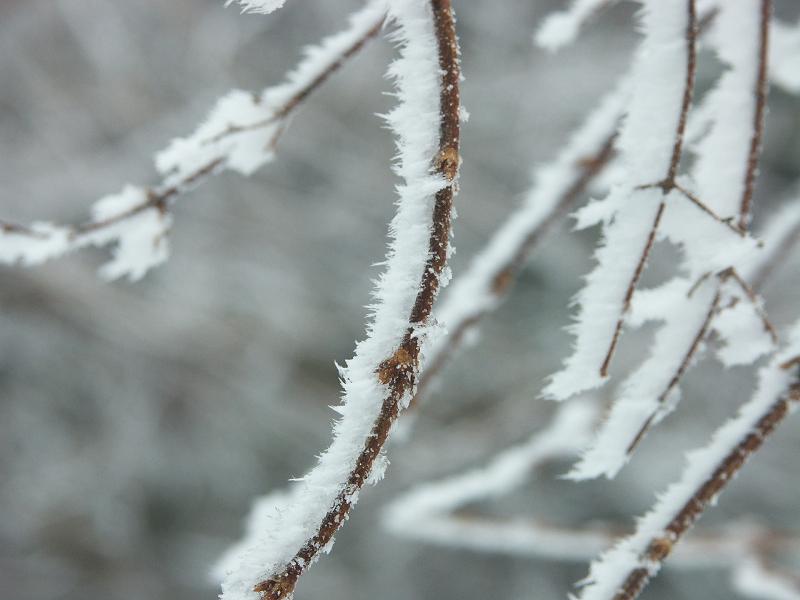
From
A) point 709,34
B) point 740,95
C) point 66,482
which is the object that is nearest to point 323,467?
point 740,95

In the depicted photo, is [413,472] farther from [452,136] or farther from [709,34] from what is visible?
[452,136]

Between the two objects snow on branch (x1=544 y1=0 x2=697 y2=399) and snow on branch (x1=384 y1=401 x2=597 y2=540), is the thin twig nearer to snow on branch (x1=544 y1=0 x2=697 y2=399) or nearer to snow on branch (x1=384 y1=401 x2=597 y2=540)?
snow on branch (x1=544 y1=0 x2=697 y2=399)

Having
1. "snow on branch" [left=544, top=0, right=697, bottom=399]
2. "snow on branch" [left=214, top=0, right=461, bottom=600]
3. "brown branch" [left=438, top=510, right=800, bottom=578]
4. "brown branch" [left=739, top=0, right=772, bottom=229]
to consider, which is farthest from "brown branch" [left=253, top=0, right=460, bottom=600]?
"brown branch" [left=438, top=510, right=800, bottom=578]

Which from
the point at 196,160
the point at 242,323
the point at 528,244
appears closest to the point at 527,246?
the point at 528,244

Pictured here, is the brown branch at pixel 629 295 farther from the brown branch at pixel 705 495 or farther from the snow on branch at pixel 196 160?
the snow on branch at pixel 196 160

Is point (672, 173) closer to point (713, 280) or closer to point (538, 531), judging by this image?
point (713, 280)

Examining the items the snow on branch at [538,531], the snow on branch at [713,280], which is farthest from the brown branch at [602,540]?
the snow on branch at [713,280]

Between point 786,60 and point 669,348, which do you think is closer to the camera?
point 669,348
